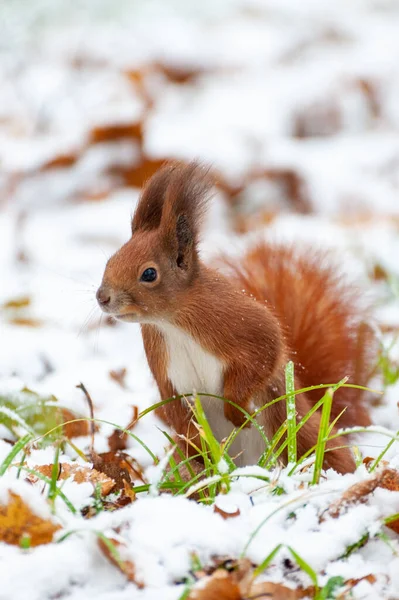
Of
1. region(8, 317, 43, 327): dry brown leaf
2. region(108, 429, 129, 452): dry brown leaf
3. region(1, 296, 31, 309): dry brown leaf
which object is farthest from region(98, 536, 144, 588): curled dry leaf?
region(1, 296, 31, 309): dry brown leaf

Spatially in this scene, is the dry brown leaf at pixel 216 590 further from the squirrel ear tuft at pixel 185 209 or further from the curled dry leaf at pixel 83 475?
the squirrel ear tuft at pixel 185 209

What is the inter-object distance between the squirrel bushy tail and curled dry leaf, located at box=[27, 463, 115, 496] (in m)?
0.55

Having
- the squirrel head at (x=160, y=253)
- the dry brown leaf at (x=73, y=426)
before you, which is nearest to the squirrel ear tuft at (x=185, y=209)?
the squirrel head at (x=160, y=253)

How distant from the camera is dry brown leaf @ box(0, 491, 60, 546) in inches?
43.9

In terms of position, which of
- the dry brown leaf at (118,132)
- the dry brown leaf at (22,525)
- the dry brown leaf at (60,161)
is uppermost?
the dry brown leaf at (118,132)

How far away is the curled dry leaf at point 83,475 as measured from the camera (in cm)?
132

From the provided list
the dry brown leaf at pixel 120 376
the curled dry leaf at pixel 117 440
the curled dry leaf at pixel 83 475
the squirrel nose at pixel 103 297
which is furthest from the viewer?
the dry brown leaf at pixel 120 376

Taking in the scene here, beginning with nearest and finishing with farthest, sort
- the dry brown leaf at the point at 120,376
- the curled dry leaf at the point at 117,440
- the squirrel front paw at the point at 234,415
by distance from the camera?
the squirrel front paw at the point at 234,415 < the curled dry leaf at the point at 117,440 < the dry brown leaf at the point at 120,376

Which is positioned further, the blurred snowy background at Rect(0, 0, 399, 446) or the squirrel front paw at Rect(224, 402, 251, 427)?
the blurred snowy background at Rect(0, 0, 399, 446)

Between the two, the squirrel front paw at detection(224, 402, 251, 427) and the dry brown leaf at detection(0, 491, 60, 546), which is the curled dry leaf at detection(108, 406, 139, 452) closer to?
the squirrel front paw at detection(224, 402, 251, 427)

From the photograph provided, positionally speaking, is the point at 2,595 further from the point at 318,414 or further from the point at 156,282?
the point at 318,414

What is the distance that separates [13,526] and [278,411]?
0.64m

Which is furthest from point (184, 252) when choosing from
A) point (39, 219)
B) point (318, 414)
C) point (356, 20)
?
point (356, 20)

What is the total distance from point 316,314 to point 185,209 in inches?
20.8
